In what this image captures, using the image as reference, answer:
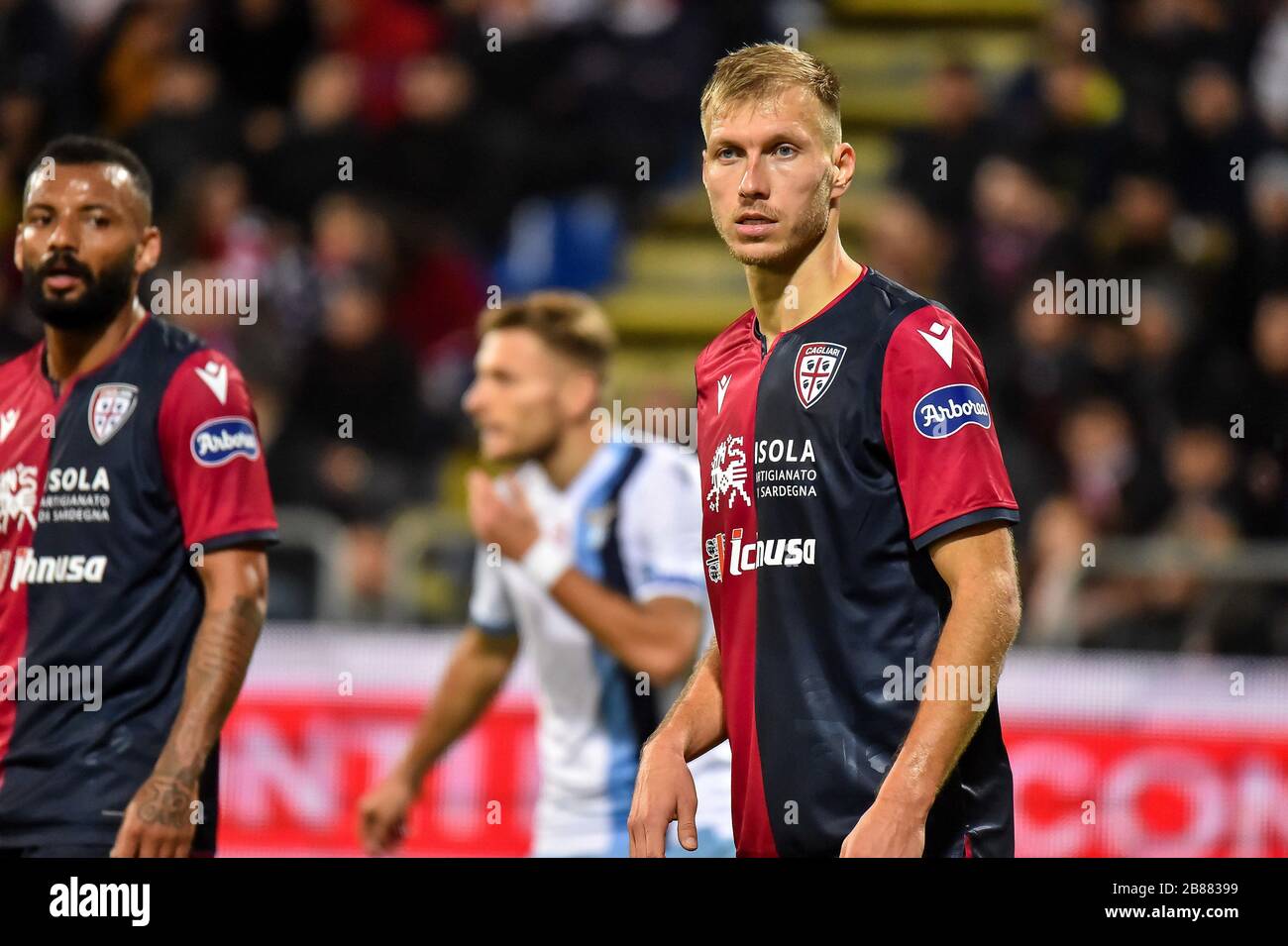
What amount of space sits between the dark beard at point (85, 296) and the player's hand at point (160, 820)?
122 centimetres

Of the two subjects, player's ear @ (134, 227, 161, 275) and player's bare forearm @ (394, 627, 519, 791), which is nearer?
player's ear @ (134, 227, 161, 275)

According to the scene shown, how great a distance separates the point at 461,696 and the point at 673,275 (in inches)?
257

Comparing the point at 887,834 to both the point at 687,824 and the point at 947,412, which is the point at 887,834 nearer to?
the point at 687,824

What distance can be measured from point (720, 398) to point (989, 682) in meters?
0.88

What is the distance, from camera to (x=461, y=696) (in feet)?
20.8

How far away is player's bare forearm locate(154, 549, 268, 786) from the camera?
177 inches

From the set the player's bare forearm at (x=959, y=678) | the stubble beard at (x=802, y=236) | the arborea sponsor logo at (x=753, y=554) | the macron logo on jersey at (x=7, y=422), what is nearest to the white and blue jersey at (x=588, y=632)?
the macron logo on jersey at (x=7, y=422)

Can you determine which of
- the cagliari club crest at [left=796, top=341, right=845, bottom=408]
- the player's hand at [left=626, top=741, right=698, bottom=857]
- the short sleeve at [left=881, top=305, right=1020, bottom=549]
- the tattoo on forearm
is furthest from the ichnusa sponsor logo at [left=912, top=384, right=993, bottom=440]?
the tattoo on forearm

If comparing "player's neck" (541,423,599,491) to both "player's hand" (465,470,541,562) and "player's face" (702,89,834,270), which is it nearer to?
"player's hand" (465,470,541,562)

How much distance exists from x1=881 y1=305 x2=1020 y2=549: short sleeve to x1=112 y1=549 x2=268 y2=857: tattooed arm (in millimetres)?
1858

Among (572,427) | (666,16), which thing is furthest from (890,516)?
(666,16)

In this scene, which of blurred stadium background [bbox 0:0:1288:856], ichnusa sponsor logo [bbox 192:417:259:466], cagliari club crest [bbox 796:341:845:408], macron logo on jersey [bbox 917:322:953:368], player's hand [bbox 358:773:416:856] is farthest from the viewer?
blurred stadium background [bbox 0:0:1288:856]

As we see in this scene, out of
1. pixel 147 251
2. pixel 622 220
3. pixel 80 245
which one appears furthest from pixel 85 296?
pixel 622 220
